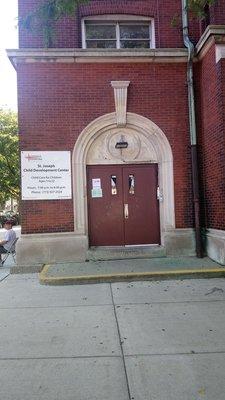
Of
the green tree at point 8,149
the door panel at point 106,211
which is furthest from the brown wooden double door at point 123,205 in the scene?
the green tree at point 8,149

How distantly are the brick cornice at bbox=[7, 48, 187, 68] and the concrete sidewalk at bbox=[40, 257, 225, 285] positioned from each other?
4.95 m

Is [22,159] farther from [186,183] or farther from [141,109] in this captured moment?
[186,183]

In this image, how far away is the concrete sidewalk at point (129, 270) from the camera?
28.4 ft

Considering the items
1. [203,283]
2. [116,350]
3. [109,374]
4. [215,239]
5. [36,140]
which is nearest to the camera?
[109,374]

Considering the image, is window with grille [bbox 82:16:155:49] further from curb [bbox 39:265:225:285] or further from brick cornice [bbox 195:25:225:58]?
curb [bbox 39:265:225:285]

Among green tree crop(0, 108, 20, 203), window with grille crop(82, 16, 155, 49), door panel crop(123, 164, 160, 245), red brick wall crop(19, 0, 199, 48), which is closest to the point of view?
red brick wall crop(19, 0, 199, 48)

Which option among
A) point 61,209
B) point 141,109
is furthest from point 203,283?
point 141,109

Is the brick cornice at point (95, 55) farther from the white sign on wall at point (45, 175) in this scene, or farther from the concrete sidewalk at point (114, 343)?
the concrete sidewalk at point (114, 343)

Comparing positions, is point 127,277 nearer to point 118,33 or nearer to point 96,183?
point 96,183

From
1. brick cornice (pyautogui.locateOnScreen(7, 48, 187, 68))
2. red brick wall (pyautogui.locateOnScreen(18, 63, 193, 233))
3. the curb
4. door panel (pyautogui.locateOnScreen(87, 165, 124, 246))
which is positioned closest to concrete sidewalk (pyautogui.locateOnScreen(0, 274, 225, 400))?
the curb

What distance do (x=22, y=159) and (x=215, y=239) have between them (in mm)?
4940

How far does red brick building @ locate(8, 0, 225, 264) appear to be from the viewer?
10586 millimetres

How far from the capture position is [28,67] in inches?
422

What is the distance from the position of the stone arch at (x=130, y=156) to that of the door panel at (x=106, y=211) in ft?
0.78
